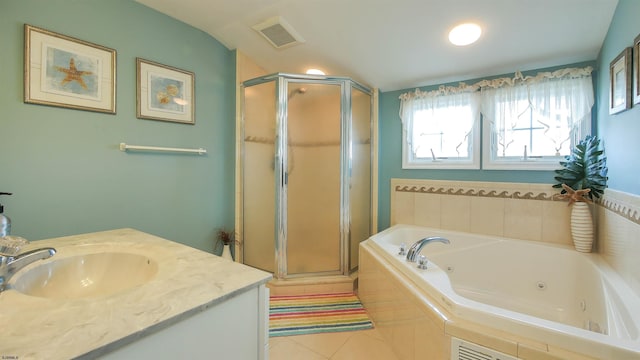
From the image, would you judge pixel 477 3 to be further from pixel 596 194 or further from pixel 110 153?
pixel 110 153

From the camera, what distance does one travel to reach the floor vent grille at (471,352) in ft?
3.19

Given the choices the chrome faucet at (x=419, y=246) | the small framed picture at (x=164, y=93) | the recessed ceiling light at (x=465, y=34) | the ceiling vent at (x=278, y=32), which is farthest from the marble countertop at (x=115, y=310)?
the recessed ceiling light at (x=465, y=34)

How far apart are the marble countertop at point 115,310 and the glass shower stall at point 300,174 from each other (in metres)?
1.45

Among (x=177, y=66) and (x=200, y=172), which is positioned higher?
(x=177, y=66)

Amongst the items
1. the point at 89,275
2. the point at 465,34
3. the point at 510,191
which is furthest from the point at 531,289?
the point at 89,275

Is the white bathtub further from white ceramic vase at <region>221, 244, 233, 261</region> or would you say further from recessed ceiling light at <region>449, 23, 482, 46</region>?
recessed ceiling light at <region>449, 23, 482, 46</region>

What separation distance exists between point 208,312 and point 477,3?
2.14 metres

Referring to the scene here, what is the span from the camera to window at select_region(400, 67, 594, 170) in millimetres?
1974

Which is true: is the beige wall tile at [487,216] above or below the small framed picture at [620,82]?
below

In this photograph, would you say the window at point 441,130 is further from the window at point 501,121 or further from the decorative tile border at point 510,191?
the decorative tile border at point 510,191

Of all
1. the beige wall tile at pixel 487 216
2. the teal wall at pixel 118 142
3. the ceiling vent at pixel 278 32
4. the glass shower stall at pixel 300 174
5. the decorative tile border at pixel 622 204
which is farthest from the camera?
the glass shower stall at pixel 300 174

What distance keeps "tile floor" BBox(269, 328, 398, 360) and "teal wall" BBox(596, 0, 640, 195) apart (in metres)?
1.56

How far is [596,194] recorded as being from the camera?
1.75 m

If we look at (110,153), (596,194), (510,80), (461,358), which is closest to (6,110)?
(110,153)
